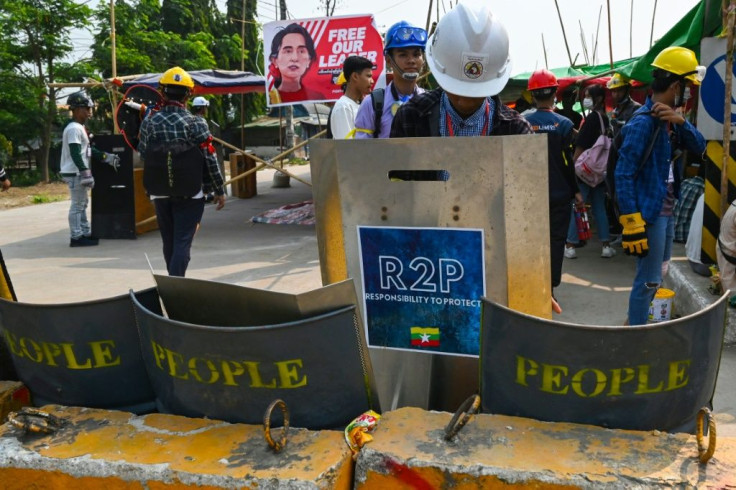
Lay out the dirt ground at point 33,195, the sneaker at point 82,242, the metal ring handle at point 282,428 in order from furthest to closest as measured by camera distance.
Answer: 1. the dirt ground at point 33,195
2. the sneaker at point 82,242
3. the metal ring handle at point 282,428

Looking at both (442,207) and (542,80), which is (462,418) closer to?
(442,207)

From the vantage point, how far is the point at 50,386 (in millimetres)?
1871

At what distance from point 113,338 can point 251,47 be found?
3304 centimetres

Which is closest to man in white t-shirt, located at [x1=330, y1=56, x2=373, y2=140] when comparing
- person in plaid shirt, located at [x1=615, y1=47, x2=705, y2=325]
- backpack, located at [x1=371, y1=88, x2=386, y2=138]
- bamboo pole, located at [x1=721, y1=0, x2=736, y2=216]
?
backpack, located at [x1=371, y1=88, x2=386, y2=138]

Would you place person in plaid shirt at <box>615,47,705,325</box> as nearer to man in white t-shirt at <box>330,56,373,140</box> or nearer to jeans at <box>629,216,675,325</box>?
jeans at <box>629,216,675,325</box>

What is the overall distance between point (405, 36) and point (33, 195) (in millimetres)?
15647

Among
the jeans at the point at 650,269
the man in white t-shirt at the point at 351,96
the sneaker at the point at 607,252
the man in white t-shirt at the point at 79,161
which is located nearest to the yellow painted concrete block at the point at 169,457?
the jeans at the point at 650,269

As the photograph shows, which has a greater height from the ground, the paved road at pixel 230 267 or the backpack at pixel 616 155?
the backpack at pixel 616 155

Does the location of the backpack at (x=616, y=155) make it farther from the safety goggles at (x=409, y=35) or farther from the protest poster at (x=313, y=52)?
the protest poster at (x=313, y=52)

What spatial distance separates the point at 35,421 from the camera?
1.65 meters

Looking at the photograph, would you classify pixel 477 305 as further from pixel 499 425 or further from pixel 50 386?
pixel 50 386

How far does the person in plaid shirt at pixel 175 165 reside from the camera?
5.06m

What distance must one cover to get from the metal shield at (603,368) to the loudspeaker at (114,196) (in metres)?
8.14

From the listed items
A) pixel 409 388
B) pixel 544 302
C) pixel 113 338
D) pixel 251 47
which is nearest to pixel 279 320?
pixel 113 338
